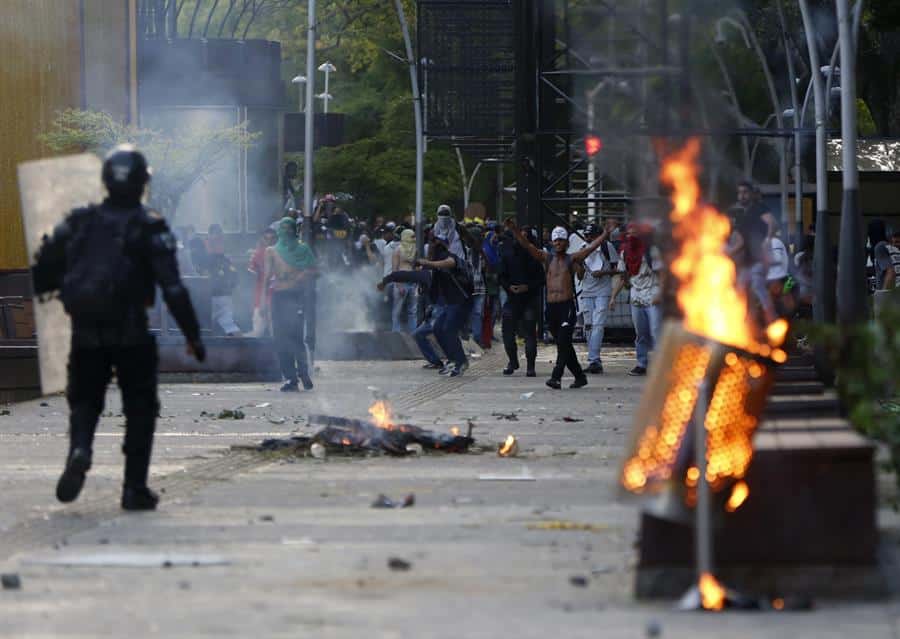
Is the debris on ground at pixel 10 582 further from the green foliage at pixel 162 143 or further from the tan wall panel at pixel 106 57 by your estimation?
Result: the tan wall panel at pixel 106 57

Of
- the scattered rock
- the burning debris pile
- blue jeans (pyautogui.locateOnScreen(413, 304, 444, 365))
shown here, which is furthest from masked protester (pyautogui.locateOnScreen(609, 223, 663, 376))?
the scattered rock

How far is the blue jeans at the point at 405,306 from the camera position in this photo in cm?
3178

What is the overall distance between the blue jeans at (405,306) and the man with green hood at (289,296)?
1001 cm

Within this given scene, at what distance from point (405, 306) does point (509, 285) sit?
799 centimetres

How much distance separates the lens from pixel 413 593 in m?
7.77

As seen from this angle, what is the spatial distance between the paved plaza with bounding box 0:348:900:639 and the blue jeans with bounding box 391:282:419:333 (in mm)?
15446

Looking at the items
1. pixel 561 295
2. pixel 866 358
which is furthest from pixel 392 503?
pixel 561 295

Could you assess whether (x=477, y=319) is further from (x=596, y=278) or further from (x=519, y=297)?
(x=519, y=297)

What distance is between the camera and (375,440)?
13.8 metres

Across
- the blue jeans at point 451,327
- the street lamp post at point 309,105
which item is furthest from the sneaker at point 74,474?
the street lamp post at point 309,105

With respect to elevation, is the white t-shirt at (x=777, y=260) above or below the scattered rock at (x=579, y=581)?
above

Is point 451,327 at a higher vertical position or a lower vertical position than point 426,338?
higher

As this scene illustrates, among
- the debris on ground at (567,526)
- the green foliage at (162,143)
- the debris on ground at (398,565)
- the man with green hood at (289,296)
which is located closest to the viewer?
the debris on ground at (398,565)

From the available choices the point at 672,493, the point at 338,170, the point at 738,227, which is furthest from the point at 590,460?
the point at 338,170
